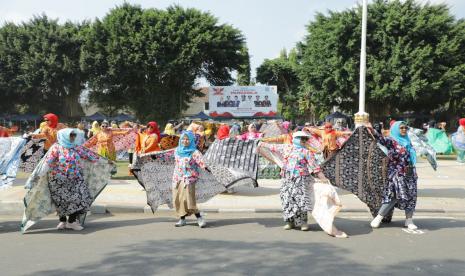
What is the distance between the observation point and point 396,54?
A: 32.8 meters

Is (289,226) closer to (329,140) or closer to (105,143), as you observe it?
(329,140)

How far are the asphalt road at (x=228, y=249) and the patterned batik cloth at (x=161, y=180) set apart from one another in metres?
0.45

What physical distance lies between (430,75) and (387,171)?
91.9 ft

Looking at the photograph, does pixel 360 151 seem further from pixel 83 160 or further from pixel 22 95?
pixel 22 95

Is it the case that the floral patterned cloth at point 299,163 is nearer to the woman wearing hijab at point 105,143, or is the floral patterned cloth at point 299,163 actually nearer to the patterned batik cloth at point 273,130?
the woman wearing hijab at point 105,143

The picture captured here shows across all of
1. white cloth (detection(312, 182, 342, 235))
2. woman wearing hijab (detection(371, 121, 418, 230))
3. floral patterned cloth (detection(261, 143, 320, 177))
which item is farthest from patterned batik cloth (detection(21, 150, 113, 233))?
woman wearing hijab (detection(371, 121, 418, 230))

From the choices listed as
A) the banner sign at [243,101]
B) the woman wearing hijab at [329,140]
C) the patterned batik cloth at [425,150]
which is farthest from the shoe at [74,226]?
the banner sign at [243,101]

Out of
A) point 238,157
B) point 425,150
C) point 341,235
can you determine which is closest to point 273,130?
point 238,157

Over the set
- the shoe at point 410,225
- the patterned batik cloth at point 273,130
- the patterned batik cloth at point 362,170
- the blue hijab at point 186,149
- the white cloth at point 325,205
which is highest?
the patterned batik cloth at point 273,130

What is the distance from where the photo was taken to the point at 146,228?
7801 mm

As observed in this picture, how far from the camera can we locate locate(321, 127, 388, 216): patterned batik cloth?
313 inches

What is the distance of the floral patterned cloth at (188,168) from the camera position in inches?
305

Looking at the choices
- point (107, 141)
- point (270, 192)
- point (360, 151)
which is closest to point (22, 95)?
point (107, 141)

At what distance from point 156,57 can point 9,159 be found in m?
30.1
